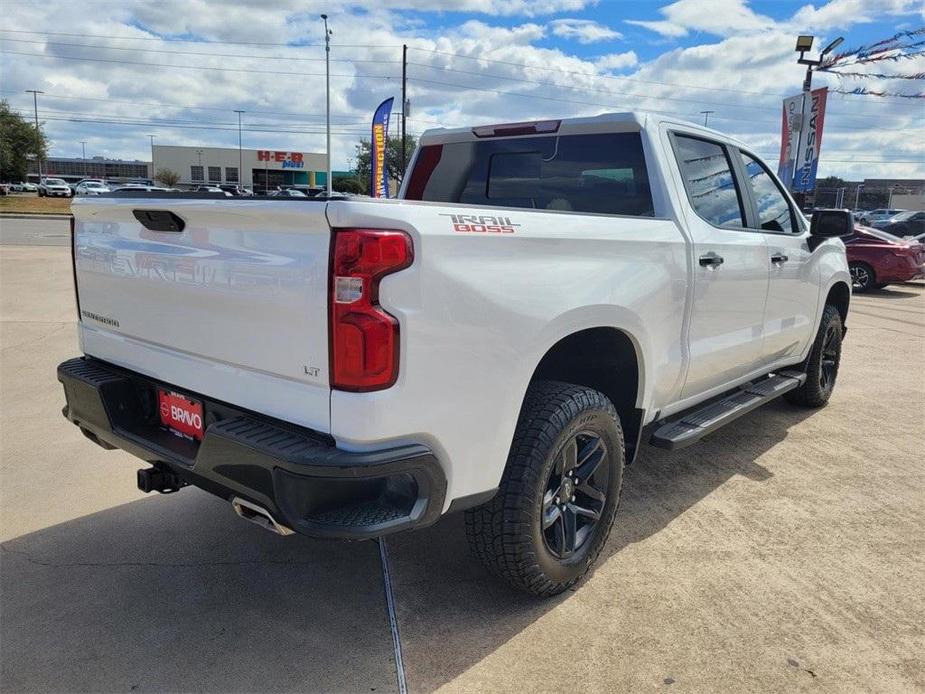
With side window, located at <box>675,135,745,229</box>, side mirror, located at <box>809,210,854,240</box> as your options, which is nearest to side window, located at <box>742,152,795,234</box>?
side mirror, located at <box>809,210,854,240</box>

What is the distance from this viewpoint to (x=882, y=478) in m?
4.29

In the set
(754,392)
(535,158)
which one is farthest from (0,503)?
(754,392)

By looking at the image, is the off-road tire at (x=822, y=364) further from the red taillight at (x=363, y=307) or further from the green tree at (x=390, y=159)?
the green tree at (x=390, y=159)

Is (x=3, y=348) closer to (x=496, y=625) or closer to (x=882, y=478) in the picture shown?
(x=496, y=625)

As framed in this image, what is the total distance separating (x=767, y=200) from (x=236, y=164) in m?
82.2

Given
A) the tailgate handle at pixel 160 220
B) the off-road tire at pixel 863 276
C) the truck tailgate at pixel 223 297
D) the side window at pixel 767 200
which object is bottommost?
the off-road tire at pixel 863 276

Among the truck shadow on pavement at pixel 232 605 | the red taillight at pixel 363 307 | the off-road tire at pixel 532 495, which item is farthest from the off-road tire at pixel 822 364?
the red taillight at pixel 363 307

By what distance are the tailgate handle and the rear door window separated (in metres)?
1.95

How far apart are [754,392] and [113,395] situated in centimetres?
359

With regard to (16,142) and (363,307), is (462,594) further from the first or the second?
(16,142)

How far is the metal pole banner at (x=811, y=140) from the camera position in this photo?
1656 centimetres

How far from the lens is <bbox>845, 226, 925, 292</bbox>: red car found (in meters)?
14.0

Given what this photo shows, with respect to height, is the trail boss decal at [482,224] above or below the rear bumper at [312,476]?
above

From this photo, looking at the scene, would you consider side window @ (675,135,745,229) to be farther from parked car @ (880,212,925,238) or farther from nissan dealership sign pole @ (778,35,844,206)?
parked car @ (880,212,925,238)
